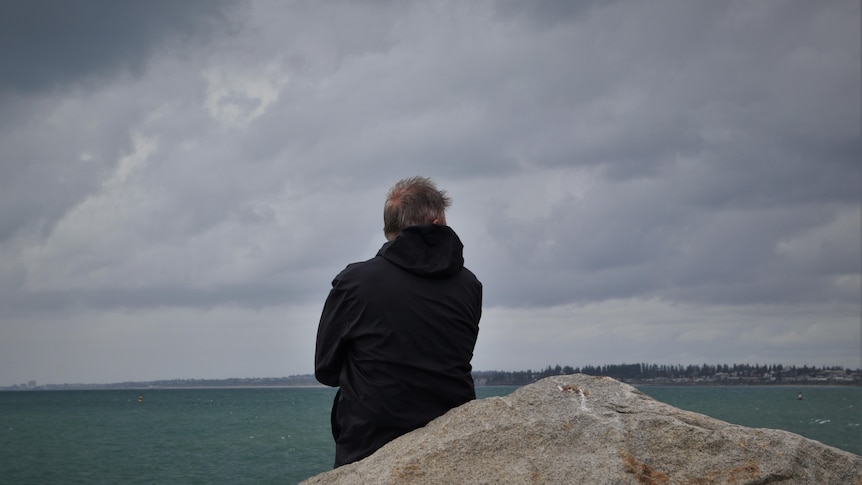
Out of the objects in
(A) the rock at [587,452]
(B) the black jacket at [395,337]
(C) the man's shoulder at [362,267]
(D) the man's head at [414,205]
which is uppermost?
(D) the man's head at [414,205]

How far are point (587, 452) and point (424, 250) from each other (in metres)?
1.48

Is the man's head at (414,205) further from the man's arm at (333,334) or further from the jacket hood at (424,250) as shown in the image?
the man's arm at (333,334)

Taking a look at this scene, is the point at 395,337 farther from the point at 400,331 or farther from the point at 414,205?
the point at 414,205

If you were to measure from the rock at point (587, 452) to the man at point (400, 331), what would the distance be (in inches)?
7.1

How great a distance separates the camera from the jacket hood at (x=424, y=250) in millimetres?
4961

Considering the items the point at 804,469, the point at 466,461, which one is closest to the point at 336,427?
the point at 466,461

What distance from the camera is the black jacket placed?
492 centimetres

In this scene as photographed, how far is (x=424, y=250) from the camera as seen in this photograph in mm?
5012

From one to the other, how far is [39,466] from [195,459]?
24.0 feet

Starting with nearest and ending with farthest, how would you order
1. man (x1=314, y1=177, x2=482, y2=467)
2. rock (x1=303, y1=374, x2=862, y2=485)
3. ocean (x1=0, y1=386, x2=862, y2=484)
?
rock (x1=303, y1=374, x2=862, y2=485)
man (x1=314, y1=177, x2=482, y2=467)
ocean (x1=0, y1=386, x2=862, y2=484)

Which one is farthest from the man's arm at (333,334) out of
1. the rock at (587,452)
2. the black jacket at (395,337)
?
the rock at (587,452)

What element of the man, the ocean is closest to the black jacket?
the man

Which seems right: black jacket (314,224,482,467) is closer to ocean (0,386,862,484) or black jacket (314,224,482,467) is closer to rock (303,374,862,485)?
rock (303,374,862,485)

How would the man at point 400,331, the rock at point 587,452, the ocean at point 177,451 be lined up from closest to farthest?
the rock at point 587,452 → the man at point 400,331 → the ocean at point 177,451
